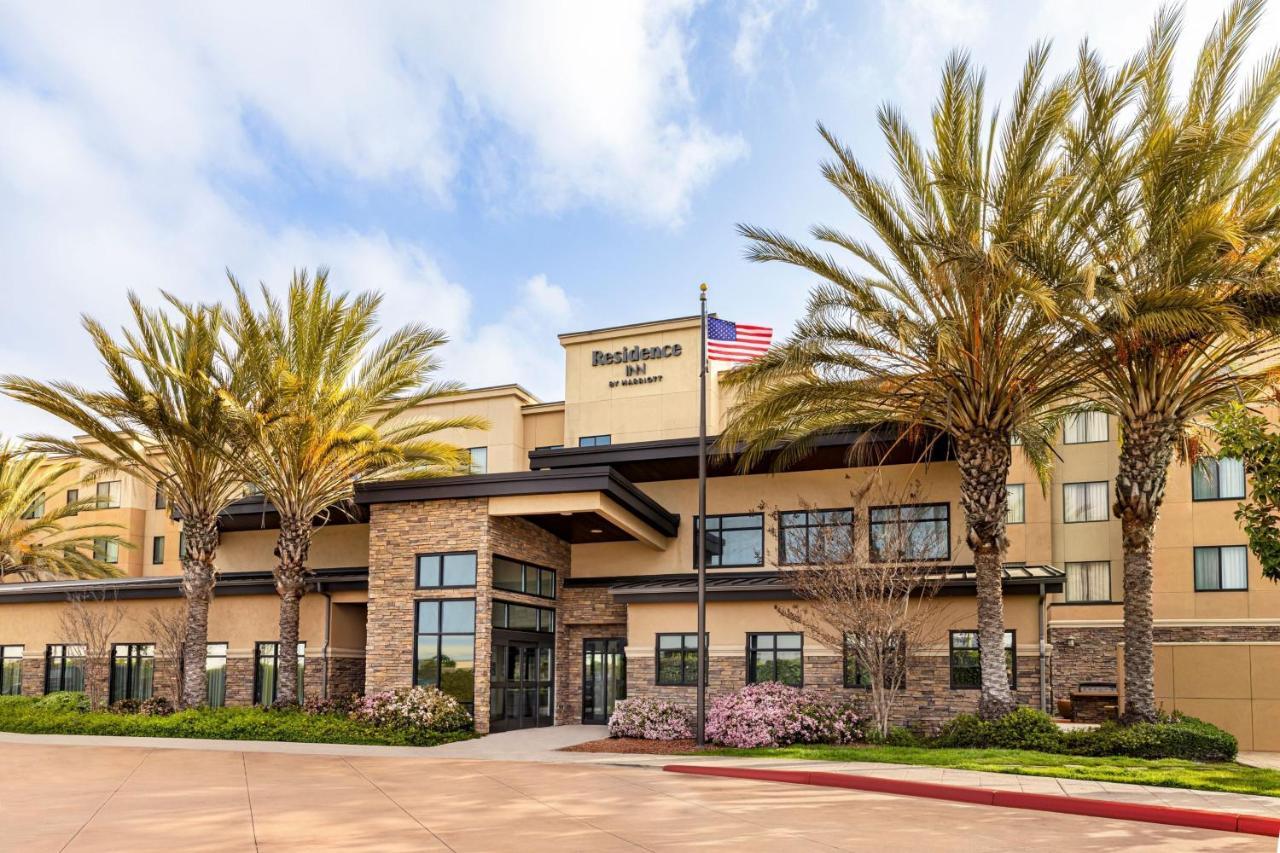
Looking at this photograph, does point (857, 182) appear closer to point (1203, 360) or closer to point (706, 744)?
point (1203, 360)

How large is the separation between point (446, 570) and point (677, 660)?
5.82 meters

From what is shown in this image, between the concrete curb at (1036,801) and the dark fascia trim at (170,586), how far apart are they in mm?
13954

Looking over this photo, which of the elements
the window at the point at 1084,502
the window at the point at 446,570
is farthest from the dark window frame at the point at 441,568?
the window at the point at 1084,502

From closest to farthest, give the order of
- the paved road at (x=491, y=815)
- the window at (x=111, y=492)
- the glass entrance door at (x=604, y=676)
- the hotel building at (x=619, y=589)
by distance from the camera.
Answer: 1. the paved road at (x=491, y=815)
2. the hotel building at (x=619, y=589)
3. the glass entrance door at (x=604, y=676)
4. the window at (x=111, y=492)

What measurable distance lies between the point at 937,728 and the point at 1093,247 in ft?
33.9

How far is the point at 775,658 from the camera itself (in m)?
23.5

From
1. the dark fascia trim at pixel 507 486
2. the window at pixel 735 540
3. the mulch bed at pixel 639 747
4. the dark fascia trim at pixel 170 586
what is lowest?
the mulch bed at pixel 639 747

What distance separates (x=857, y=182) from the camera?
18.8 m

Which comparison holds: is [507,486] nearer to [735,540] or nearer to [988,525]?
[735,540]

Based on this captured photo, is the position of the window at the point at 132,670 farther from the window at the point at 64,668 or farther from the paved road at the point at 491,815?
the paved road at the point at 491,815

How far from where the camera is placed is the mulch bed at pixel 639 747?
64.2 ft

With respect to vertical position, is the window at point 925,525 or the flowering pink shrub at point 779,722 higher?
the window at point 925,525

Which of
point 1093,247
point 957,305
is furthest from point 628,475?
point 1093,247

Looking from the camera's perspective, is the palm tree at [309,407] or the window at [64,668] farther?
the window at [64,668]
